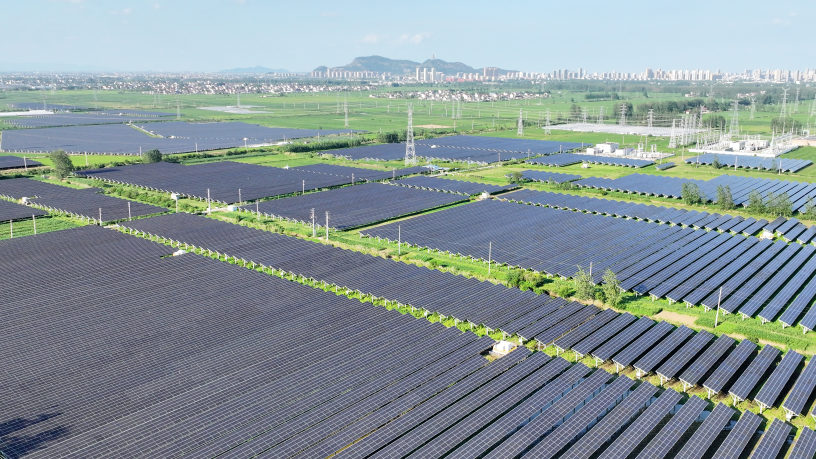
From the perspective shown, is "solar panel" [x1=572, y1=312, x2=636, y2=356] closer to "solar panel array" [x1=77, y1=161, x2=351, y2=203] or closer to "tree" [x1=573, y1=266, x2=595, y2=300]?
"tree" [x1=573, y1=266, x2=595, y2=300]

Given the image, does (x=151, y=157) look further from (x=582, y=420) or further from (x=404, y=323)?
(x=582, y=420)

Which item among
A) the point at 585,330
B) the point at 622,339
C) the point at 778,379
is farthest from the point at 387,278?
the point at 778,379

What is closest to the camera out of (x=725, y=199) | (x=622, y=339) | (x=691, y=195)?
(x=622, y=339)

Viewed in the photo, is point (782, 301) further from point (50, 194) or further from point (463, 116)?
point (463, 116)

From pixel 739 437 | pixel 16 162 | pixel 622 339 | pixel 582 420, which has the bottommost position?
pixel 739 437

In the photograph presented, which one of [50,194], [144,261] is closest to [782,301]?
[144,261]

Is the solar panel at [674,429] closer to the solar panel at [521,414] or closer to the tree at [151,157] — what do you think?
the solar panel at [521,414]

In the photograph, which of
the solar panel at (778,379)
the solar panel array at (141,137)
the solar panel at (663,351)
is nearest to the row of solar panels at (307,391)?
the solar panel at (778,379)
